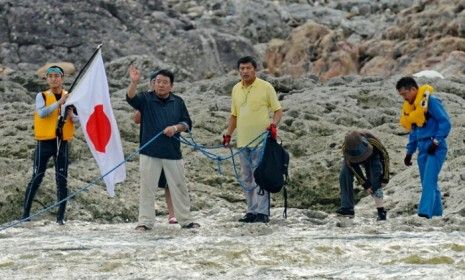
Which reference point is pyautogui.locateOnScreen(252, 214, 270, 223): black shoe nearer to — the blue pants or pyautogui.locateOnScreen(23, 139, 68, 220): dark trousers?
the blue pants

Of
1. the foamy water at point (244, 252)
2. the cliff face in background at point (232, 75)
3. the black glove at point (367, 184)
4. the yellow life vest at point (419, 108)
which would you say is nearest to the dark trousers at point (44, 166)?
the foamy water at point (244, 252)

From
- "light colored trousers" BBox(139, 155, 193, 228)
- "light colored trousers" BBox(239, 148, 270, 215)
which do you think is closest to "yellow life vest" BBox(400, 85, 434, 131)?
"light colored trousers" BBox(239, 148, 270, 215)

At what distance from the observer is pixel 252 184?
11.5m

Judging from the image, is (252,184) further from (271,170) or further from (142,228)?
(142,228)

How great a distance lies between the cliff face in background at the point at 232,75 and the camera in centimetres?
1359

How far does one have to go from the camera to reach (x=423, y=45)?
31.6m

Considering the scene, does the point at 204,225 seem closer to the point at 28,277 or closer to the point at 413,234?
the point at 413,234

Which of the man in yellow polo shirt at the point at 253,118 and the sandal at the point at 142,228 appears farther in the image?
the man in yellow polo shirt at the point at 253,118

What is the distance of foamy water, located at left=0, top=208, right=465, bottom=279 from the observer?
27.7 ft

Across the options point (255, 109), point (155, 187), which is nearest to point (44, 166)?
point (155, 187)

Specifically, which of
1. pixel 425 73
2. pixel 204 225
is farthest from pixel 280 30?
pixel 204 225

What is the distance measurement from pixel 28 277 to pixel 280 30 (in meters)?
40.2

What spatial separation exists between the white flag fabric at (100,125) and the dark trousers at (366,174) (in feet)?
8.72

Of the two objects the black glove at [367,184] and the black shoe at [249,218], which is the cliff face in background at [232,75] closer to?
the black glove at [367,184]
